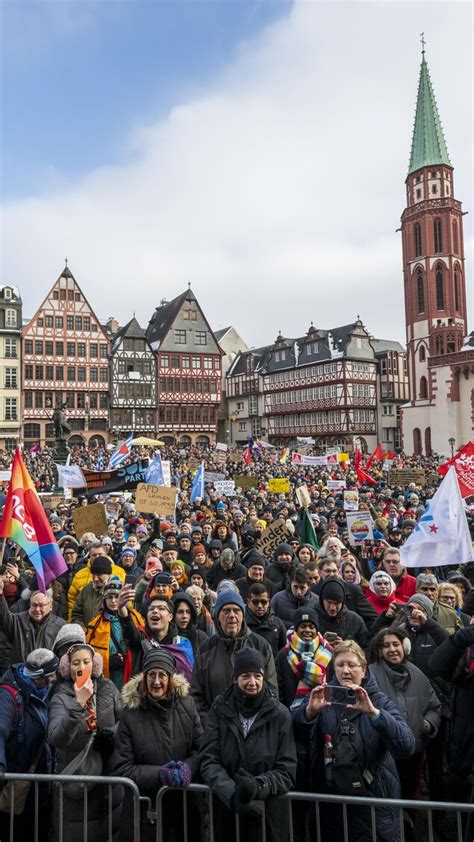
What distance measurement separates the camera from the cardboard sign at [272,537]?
9.98 metres

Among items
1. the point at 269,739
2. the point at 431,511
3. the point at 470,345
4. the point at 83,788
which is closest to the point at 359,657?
the point at 269,739

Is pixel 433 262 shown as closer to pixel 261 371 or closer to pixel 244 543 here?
pixel 261 371

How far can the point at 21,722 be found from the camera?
3.84m

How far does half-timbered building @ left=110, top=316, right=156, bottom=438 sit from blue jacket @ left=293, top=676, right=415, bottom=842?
55.2 m

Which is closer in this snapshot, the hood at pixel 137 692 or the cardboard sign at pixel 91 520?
the hood at pixel 137 692

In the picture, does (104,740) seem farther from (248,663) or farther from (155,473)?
(155,473)

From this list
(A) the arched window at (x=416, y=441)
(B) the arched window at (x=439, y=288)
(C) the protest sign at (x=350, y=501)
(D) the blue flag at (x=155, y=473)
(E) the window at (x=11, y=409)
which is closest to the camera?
(D) the blue flag at (x=155, y=473)

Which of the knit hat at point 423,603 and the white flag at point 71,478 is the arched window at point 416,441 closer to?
the white flag at point 71,478

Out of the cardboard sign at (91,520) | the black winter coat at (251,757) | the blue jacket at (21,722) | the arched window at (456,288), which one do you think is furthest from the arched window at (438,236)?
the blue jacket at (21,722)

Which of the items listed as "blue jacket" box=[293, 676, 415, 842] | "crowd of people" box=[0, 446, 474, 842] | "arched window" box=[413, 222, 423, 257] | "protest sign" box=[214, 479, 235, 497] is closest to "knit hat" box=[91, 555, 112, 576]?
"crowd of people" box=[0, 446, 474, 842]

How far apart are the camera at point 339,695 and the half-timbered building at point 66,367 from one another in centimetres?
5404

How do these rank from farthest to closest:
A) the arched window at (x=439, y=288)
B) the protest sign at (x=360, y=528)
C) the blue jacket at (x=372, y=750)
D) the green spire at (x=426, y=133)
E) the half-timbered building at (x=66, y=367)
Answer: the green spire at (x=426, y=133), the arched window at (x=439, y=288), the half-timbered building at (x=66, y=367), the protest sign at (x=360, y=528), the blue jacket at (x=372, y=750)

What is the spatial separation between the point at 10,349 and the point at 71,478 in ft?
145

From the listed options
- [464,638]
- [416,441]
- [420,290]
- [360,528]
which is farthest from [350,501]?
[420,290]
